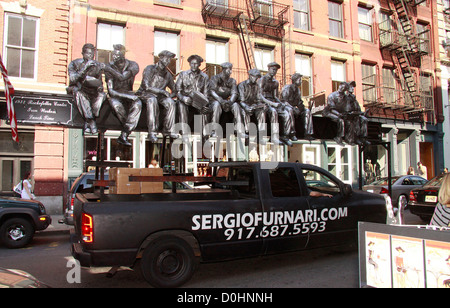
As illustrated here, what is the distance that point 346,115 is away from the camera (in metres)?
7.79

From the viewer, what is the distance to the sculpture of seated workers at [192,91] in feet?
19.9

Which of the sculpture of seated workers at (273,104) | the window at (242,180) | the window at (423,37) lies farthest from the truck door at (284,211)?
the window at (423,37)

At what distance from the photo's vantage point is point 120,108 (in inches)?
222

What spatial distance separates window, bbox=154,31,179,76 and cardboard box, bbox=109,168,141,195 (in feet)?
32.7

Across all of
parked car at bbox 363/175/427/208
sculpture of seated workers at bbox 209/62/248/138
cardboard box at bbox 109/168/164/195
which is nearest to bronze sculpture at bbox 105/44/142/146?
cardboard box at bbox 109/168/164/195

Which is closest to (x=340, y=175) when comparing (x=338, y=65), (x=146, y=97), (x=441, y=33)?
(x=338, y=65)

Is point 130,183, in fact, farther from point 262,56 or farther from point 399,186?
point 262,56

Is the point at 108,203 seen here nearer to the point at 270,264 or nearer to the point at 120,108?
the point at 120,108

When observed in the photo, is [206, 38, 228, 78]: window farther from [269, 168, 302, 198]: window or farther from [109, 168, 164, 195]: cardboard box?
[109, 168, 164, 195]: cardboard box

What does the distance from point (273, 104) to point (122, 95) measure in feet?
10.1

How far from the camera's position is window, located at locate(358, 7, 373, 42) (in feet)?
62.6

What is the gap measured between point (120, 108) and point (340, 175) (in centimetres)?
1475

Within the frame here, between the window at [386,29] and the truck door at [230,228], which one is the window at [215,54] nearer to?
the window at [386,29]

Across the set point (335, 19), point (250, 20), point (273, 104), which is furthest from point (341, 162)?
point (273, 104)
